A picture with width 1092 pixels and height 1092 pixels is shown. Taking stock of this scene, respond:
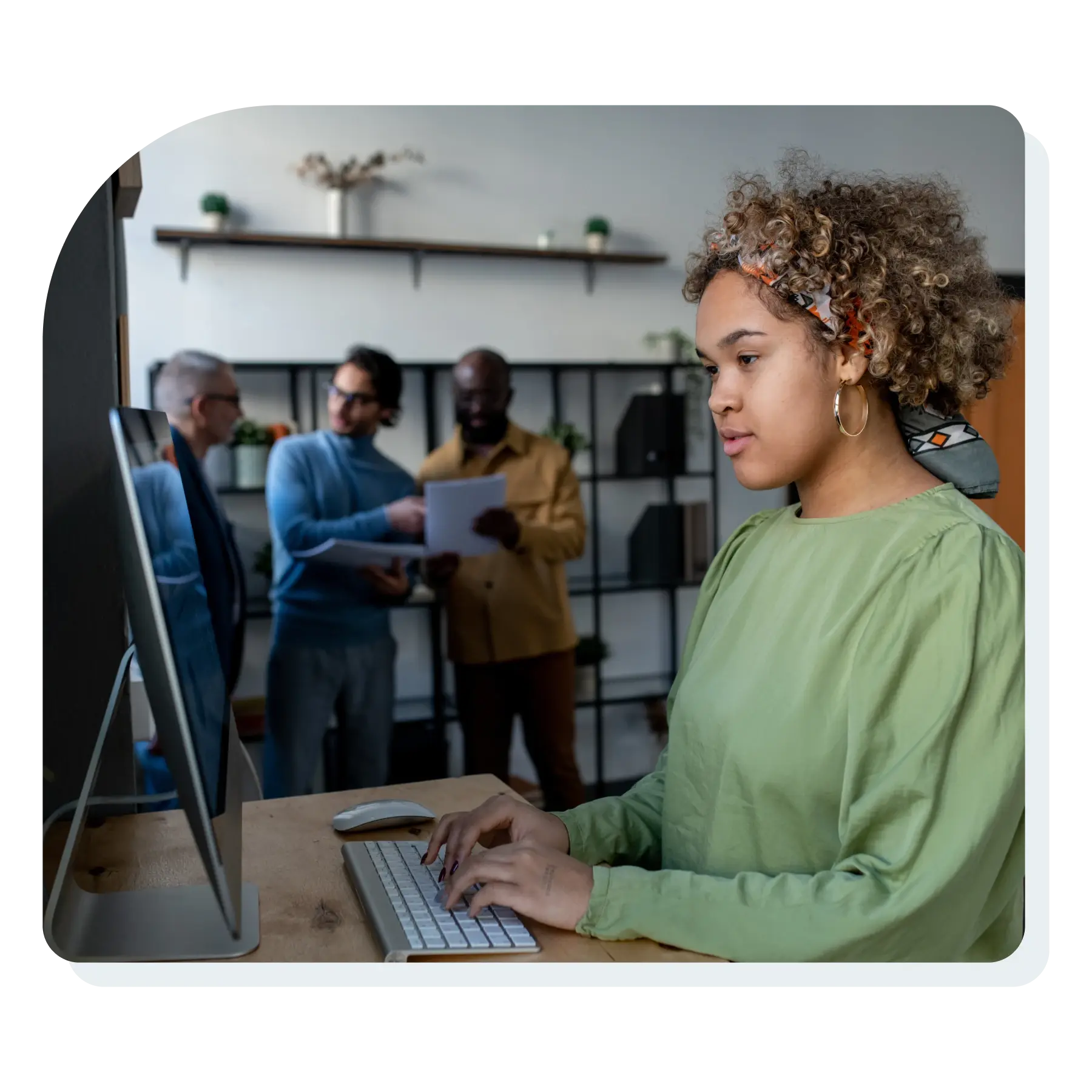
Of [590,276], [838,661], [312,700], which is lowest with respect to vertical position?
[312,700]

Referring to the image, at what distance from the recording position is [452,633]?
11.0 feet

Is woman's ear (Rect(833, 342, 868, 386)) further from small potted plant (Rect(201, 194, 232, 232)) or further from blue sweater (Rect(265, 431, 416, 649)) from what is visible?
small potted plant (Rect(201, 194, 232, 232))

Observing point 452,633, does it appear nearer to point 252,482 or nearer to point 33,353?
point 252,482

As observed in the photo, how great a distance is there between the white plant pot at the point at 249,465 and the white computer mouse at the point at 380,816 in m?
2.39

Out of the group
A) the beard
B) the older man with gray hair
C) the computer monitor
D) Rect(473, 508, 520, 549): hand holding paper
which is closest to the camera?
the computer monitor

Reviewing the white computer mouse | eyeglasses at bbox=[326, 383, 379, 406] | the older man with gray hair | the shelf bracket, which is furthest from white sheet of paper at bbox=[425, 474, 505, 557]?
the white computer mouse

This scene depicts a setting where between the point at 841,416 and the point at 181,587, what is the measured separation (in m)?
0.61

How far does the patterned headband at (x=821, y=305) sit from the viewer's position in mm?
996

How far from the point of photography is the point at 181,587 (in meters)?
0.88

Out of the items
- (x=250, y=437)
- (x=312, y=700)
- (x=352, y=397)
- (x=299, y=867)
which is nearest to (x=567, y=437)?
(x=352, y=397)

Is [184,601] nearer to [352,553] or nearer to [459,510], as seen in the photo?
[352,553]

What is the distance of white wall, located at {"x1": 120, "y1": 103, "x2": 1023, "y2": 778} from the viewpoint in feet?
11.9

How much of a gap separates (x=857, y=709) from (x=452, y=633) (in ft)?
8.25

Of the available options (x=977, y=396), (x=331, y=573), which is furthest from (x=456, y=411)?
(x=977, y=396)
